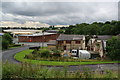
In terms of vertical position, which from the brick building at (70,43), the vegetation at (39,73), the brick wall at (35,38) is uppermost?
the brick wall at (35,38)

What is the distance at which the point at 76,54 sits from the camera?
1862 cm

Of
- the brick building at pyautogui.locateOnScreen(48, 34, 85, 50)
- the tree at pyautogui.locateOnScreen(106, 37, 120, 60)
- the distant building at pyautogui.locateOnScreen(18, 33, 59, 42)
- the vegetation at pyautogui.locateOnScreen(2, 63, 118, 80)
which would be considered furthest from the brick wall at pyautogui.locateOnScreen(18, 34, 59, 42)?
the vegetation at pyautogui.locateOnScreen(2, 63, 118, 80)

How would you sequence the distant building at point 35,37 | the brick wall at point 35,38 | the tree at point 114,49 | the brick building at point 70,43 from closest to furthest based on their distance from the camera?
the tree at point 114,49 → the brick building at point 70,43 → the distant building at point 35,37 → the brick wall at point 35,38

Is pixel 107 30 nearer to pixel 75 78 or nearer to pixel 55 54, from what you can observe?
pixel 55 54

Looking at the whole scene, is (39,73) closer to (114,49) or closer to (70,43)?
(114,49)

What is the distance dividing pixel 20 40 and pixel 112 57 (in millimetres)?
29042

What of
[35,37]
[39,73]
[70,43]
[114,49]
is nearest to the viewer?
[39,73]

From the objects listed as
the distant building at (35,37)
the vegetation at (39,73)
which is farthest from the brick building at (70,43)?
the vegetation at (39,73)

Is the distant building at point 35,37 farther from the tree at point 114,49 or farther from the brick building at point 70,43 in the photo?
the tree at point 114,49

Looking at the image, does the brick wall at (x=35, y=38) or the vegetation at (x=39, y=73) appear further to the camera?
the brick wall at (x=35, y=38)

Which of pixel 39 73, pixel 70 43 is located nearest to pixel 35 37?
pixel 70 43

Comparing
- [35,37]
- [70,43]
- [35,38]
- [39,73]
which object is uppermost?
[35,37]

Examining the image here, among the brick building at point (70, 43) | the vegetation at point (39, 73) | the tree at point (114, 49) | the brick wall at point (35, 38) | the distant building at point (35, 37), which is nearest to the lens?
the vegetation at point (39, 73)

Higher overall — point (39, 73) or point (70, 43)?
point (70, 43)
